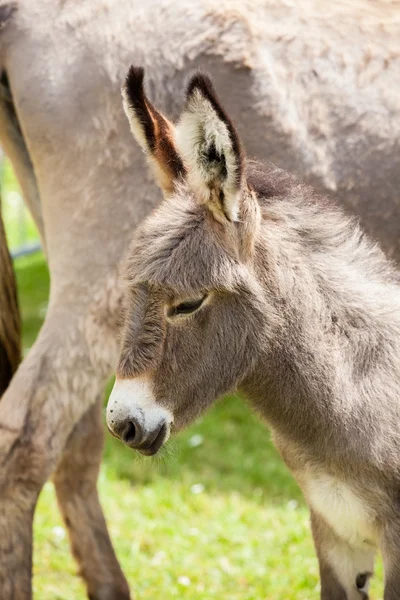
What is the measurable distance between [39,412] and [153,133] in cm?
130

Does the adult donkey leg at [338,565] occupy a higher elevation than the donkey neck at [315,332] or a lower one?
lower

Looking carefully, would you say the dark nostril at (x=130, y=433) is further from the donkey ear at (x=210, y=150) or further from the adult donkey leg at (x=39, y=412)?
the adult donkey leg at (x=39, y=412)

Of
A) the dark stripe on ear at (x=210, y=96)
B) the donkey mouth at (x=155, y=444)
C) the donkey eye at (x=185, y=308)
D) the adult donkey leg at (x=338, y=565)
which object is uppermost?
the dark stripe on ear at (x=210, y=96)

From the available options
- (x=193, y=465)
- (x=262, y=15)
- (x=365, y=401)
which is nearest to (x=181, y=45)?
(x=262, y=15)

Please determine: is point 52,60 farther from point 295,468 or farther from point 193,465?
point 193,465

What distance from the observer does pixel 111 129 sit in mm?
4121

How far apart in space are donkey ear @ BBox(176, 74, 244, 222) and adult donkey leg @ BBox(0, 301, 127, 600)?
1078mm

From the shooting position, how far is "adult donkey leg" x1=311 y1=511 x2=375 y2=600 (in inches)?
141

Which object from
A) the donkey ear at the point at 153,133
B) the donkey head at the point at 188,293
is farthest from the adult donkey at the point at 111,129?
the donkey head at the point at 188,293

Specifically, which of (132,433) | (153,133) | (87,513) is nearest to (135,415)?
(132,433)

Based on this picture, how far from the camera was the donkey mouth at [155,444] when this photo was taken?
10.2 ft

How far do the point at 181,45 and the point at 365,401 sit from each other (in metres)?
1.66

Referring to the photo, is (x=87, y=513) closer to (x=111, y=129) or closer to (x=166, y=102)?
(x=111, y=129)

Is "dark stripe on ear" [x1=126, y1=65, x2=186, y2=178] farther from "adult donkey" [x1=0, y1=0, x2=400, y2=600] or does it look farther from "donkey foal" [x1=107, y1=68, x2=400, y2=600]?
"adult donkey" [x1=0, y1=0, x2=400, y2=600]
